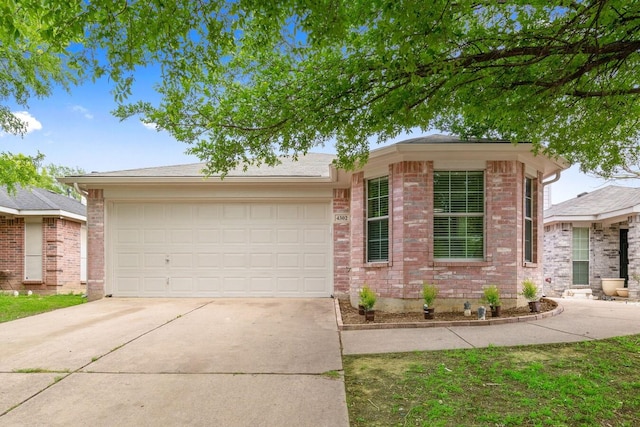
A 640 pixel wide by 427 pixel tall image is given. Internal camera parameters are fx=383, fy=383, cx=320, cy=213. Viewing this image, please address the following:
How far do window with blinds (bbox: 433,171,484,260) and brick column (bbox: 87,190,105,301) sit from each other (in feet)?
25.9

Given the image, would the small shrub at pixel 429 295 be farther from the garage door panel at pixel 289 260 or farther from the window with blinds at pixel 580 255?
the window with blinds at pixel 580 255

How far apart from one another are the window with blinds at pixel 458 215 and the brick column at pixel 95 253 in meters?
7.90

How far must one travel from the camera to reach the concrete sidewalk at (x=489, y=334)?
4910mm

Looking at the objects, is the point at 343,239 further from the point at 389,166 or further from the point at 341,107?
the point at 341,107

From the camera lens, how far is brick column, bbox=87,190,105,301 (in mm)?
9438

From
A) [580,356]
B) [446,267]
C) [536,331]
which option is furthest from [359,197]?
[580,356]

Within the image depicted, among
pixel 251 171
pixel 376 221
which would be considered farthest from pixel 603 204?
pixel 251 171

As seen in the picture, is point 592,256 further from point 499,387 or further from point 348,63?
point 348,63

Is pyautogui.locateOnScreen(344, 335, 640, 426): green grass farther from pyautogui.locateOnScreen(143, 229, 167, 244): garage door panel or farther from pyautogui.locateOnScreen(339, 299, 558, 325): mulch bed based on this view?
pyautogui.locateOnScreen(143, 229, 167, 244): garage door panel

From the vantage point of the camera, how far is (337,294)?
9.23m

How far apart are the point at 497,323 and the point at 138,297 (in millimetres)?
8132

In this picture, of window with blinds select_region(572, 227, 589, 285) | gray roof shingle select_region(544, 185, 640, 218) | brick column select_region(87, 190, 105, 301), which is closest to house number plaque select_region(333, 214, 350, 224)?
brick column select_region(87, 190, 105, 301)

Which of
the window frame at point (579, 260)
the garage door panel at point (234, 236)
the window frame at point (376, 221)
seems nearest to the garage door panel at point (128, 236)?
the garage door panel at point (234, 236)

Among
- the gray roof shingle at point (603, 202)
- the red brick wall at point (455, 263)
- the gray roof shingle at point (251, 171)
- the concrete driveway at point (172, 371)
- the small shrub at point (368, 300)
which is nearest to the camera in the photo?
the concrete driveway at point (172, 371)
